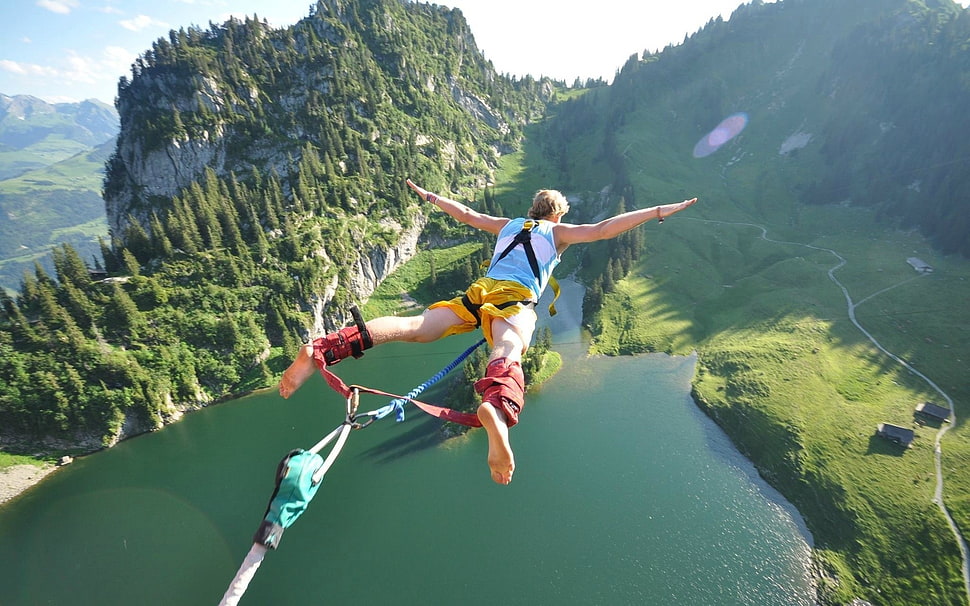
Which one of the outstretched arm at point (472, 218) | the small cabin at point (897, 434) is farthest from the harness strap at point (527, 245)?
the small cabin at point (897, 434)

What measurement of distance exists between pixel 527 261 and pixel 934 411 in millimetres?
47079

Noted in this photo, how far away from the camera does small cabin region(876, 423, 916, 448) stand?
31464mm

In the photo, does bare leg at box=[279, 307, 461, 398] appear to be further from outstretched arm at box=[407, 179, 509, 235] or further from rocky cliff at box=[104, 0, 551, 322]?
rocky cliff at box=[104, 0, 551, 322]

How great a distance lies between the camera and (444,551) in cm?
2616

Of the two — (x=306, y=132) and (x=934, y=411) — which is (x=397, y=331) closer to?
(x=934, y=411)

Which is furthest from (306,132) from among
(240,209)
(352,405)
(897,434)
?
(897,434)

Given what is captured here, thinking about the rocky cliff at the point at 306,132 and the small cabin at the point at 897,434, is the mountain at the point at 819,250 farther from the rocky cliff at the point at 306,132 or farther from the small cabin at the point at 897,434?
the rocky cliff at the point at 306,132

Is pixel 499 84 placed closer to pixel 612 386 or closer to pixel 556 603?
pixel 612 386

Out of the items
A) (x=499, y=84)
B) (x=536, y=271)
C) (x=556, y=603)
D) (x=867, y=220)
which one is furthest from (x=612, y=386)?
(x=499, y=84)

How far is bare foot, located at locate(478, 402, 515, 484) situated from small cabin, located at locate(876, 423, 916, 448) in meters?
42.8

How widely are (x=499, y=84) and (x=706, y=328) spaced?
12934 centimetres

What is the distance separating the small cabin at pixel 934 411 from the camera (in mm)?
33656

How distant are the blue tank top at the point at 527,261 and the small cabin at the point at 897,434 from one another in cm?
4136

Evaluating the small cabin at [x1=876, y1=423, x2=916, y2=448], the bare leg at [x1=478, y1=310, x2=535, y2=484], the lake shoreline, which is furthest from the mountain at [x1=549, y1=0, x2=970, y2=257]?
the lake shoreline
